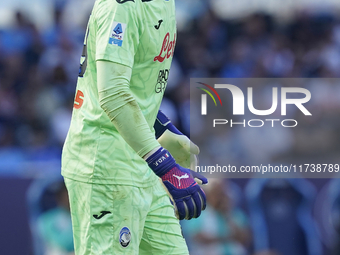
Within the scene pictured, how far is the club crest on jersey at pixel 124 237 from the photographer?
213cm

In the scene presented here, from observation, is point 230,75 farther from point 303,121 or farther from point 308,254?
point 308,254

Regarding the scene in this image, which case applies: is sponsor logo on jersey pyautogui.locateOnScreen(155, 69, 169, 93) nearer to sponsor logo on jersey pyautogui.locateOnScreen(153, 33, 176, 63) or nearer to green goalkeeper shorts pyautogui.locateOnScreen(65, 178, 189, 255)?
sponsor logo on jersey pyautogui.locateOnScreen(153, 33, 176, 63)

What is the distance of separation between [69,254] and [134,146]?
2.80m

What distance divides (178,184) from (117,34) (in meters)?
0.67

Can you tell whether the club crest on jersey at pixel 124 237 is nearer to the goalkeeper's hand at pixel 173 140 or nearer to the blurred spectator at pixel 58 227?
the goalkeeper's hand at pixel 173 140

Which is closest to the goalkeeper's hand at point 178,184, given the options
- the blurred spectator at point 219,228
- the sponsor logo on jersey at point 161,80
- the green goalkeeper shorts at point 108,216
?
the green goalkeeper shorts at point 108,216

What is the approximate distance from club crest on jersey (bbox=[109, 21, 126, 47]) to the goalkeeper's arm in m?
0.09

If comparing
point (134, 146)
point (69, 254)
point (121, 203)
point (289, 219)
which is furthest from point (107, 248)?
point (289, 219)

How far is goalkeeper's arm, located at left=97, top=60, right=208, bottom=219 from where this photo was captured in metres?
1.98

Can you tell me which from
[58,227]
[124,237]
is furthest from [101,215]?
[58,227]

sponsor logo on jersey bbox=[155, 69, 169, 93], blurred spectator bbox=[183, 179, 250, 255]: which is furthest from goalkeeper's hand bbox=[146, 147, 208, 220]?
blurred spectator bbox=[183, 179, 250, 255]

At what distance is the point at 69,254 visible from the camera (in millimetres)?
4477

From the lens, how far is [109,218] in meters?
2.14

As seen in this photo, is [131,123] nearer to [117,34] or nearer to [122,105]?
[122,105]
